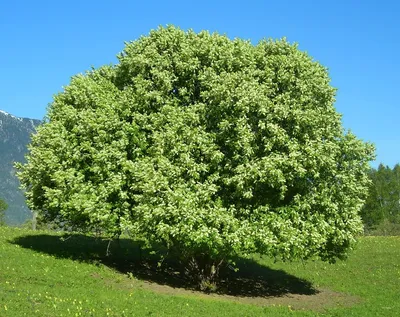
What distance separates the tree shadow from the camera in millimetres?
32562

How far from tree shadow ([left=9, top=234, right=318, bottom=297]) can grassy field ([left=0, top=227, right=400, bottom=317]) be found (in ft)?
0.26

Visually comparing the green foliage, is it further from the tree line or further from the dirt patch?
the dirt patch

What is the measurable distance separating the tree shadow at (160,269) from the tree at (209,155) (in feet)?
8.41

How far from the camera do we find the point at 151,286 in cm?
2970

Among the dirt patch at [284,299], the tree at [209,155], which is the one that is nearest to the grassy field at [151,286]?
the dirt patch at [284,299]

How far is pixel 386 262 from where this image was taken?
4503cm

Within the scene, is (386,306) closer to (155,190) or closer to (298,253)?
(298,253)

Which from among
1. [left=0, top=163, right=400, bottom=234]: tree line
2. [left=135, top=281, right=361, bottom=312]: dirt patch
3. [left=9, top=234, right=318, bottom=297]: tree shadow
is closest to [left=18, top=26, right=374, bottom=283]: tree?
[left=135, top=281, right=361, bottom=312]: dirt patch

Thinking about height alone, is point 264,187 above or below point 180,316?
above

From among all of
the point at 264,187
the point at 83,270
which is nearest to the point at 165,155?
the point at 264,187

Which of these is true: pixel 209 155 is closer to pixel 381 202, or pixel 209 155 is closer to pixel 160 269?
pixel 160 269

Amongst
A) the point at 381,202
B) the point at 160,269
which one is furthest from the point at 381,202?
the point at 160,269

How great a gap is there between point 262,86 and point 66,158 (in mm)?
12828

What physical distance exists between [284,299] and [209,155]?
→ 1058cm
